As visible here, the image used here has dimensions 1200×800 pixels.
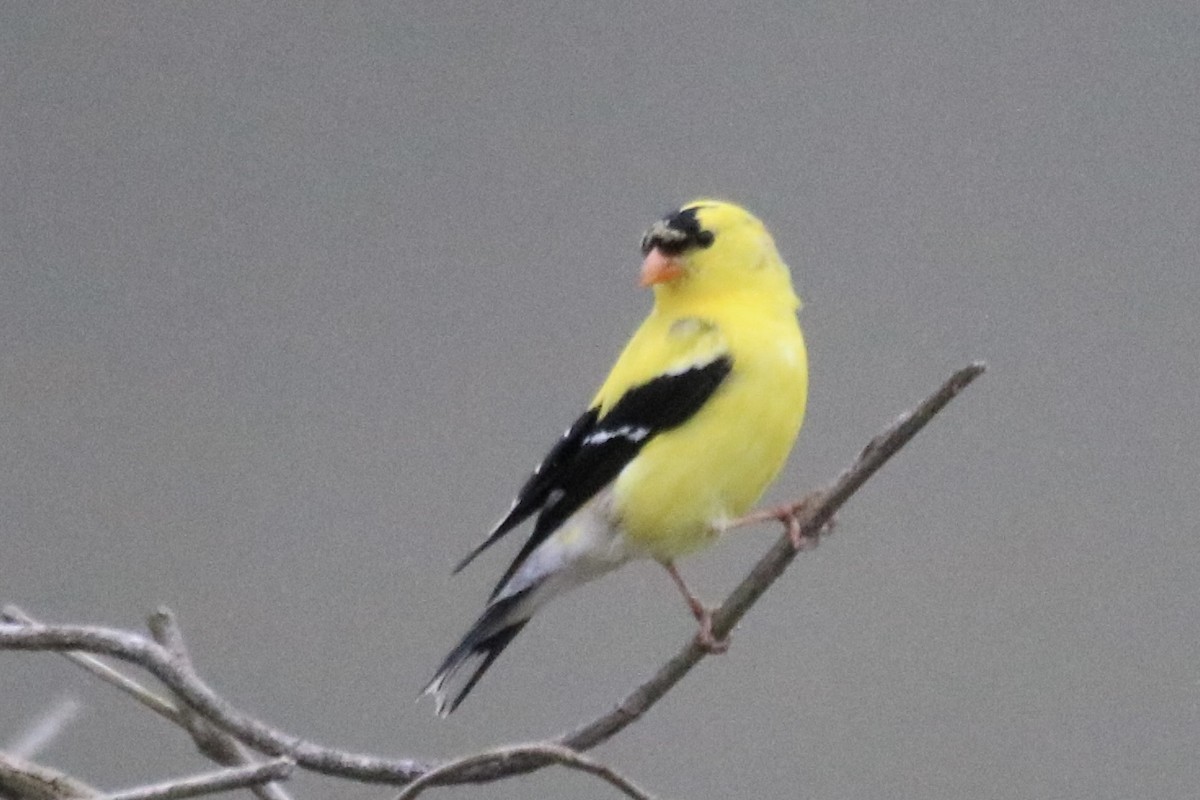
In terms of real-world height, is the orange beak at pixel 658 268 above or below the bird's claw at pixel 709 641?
above

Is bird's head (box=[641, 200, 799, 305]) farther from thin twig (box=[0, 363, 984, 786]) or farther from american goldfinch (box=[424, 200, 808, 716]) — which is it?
thin twig (box=[0, 363, 984, 786])

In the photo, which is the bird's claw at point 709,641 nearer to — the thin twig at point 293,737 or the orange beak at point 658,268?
the thin twig at point 293,737

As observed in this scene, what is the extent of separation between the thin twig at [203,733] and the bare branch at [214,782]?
3.9 inches

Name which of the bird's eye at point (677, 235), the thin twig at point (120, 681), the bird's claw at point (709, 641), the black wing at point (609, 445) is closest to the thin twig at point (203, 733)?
the thin twig at point (120, 681)

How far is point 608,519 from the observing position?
3.30ft

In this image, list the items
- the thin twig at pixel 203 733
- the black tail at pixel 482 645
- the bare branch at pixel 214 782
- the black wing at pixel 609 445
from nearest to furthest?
the bare branch at pixel 214 782
the thin twig at pixel 203 733
the black tail at pixel 482 645
the black wing at pixel 609 445

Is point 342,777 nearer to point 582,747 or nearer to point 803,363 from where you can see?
point 582,747

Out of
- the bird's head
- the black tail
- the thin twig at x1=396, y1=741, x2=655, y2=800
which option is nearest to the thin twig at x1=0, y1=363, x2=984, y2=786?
the thin twig at x1=396, y1=741, x2=655, y2=800

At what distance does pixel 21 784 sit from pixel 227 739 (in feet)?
0.40

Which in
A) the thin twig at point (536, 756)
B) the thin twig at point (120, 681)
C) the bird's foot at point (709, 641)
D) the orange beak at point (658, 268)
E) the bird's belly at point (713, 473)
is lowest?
the thin twig at point (536, 756)

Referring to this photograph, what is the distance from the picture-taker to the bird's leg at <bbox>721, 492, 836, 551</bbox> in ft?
2.10

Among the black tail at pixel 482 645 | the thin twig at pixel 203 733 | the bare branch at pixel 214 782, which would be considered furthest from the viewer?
the black tail at pixel 482 645

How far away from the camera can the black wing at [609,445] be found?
1004 mm

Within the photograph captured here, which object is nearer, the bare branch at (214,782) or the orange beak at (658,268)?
the bare branch at (214,782)
